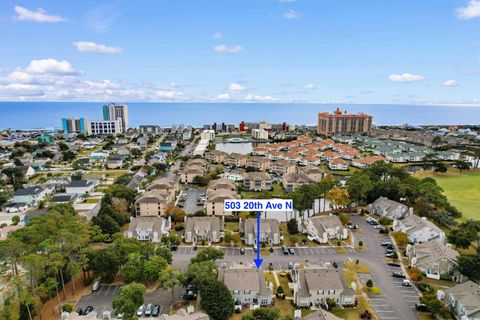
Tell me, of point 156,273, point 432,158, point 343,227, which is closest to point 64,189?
point 156,273

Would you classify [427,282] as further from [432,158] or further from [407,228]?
[432,158]

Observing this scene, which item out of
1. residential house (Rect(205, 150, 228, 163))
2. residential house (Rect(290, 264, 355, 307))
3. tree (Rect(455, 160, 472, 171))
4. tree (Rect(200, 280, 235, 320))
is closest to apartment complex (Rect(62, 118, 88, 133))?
residential house (Rect(205, 150, 228, 163))

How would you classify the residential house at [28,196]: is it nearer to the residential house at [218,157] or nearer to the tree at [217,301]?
the tree at [217,301]

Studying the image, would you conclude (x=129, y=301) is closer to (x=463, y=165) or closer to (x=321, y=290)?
(x=321, y=290)

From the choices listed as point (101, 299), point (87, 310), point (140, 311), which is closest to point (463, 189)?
point (140, 311)

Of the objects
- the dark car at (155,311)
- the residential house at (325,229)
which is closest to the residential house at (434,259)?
the residential house at (325,229)

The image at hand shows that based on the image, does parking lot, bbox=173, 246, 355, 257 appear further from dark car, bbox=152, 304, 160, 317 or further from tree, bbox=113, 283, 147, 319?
tree, bbox=113, 283, 147, 319
